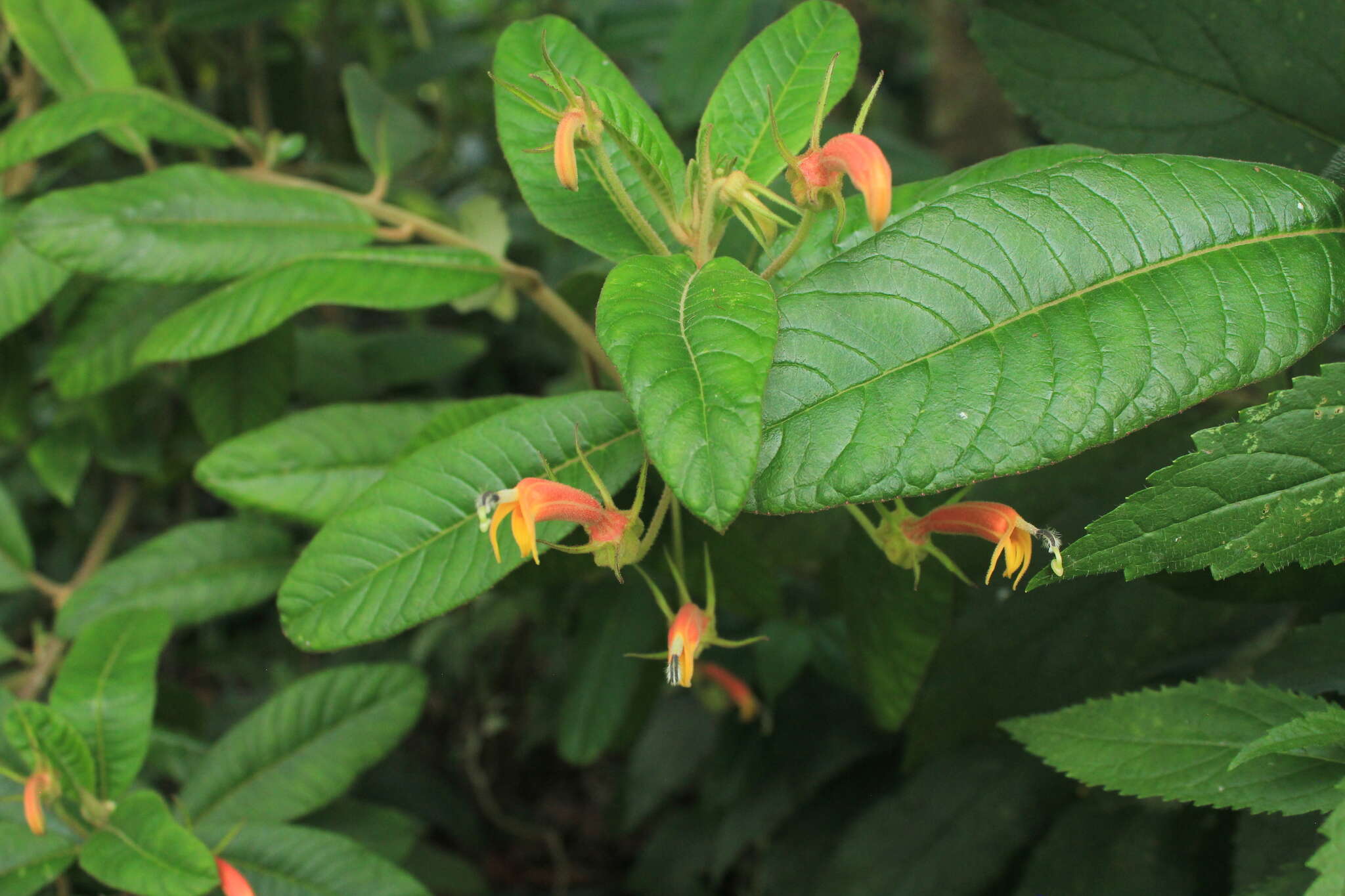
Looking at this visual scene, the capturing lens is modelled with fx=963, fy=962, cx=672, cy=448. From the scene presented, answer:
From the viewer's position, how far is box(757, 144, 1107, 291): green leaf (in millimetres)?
642

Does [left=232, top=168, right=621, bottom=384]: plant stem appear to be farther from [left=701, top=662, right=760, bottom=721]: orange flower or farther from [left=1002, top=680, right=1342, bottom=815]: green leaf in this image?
[left=701, top=662, right=760, bottom=721]: orange flower

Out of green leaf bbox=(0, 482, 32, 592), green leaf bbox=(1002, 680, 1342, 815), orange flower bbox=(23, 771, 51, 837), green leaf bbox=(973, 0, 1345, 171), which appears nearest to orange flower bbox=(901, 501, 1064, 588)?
green leaf bbox=(1002, 680, 1342, 815)

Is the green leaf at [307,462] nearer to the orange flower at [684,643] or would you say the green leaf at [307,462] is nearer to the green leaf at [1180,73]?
the orange flower at [684,643]

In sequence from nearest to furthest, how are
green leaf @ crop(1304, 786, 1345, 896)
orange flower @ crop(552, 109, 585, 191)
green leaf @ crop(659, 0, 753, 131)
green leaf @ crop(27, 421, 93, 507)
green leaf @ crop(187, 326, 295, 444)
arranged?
1. green leaf @ crop(1304, 786, 1345, 896)
2. orange flower @ crop(552, 109, 585, 191)
3. green leaf @ crop(187, 326, 295, 444)
4. green leaf @ crop(27, 421, 93, 507)
5. green leaf @ crop(659, 0, 753, 131)

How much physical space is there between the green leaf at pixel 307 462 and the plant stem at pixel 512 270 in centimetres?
13

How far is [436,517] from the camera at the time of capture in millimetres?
651

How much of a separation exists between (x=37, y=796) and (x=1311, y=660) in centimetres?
101

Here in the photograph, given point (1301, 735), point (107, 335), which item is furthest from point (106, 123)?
point (1301, 735)

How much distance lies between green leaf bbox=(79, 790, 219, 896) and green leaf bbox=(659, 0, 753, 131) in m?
1.04

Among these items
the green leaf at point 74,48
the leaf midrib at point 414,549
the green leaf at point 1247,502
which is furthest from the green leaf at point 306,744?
the green leaf at point 1247,502

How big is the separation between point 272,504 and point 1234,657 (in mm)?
944

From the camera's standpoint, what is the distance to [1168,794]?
2.00ft

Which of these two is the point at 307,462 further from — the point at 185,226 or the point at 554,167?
the point at 554,167

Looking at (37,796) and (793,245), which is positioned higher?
(793,245)
